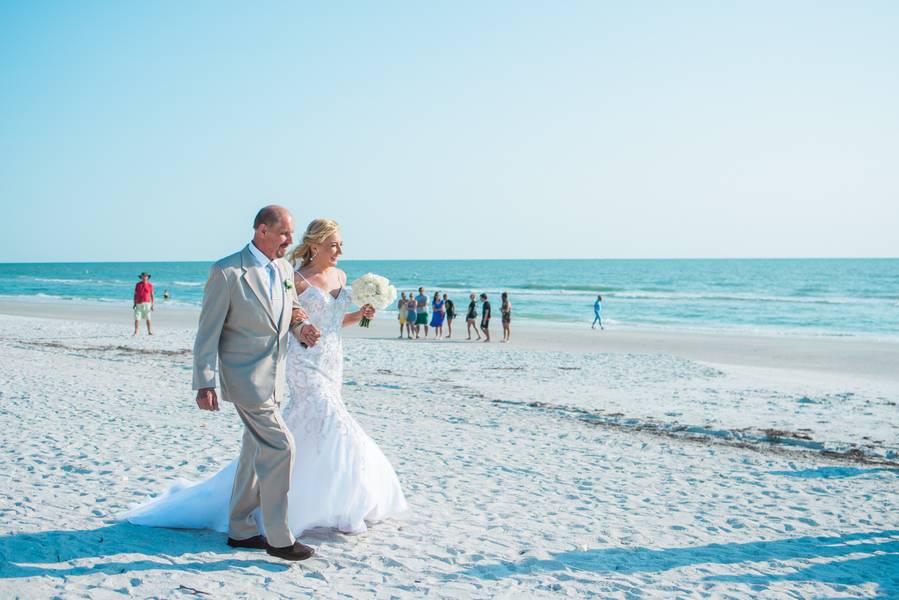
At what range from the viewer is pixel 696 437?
9.23 m

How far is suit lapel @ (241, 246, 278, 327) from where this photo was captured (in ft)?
12.5

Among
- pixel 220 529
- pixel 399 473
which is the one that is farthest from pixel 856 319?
pixel 220 529

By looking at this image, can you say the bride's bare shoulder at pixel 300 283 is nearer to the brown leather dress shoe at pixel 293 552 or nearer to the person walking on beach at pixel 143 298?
the brown leather dress shoe at pixel 293 552

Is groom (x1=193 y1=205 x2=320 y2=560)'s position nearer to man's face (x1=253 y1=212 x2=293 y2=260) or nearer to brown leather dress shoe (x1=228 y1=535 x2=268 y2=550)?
man's face (x1=253 y1=212 x2=293 y2=260)

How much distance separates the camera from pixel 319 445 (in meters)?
4.39

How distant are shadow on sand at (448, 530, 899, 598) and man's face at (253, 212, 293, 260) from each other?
2.08m

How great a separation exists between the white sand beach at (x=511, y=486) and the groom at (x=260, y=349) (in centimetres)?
47

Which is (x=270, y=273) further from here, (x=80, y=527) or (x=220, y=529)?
(x=80, y=527)

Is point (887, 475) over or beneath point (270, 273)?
beneath

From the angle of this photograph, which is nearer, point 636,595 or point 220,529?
point 636,595

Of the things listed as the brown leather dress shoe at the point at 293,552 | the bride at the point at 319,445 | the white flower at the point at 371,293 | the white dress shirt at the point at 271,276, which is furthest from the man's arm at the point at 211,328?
the white flower at the point at 371,293

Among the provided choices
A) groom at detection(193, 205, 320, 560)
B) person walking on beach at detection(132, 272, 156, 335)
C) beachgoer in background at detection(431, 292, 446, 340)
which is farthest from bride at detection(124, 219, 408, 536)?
beachgoer in background at detection(431, 292, 446, 340)

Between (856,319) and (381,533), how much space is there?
37.6 m

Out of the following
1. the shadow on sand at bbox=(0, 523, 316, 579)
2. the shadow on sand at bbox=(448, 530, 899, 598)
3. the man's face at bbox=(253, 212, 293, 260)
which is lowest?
the shadow on sand at bbox=(448, 530, 899, 598)
